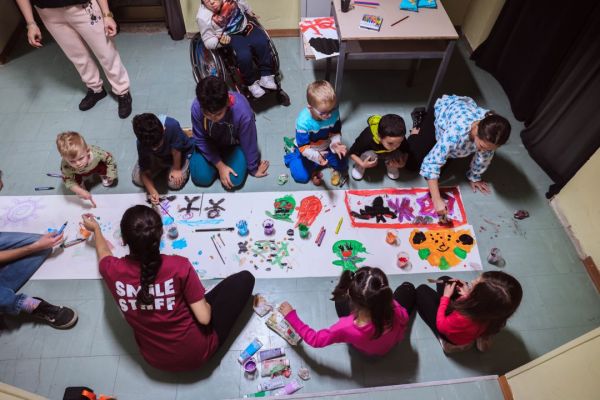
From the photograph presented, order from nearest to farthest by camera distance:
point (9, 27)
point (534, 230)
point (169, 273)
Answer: point (169, 273)
point (534, 230)
point (9, 27)

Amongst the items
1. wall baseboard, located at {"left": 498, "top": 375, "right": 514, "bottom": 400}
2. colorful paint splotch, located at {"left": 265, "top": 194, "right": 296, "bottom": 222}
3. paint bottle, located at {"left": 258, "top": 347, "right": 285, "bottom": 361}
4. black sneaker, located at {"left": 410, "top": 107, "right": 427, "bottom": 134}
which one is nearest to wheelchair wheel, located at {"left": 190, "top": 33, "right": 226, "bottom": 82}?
colorful paint splotch, located at {"left": 265, "top": 194, "right": 296, "bottom": 222}

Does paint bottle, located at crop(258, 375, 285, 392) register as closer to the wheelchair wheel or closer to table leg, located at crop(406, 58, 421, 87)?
the wheelchair wheel

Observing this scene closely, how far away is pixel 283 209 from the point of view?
99.5 inches

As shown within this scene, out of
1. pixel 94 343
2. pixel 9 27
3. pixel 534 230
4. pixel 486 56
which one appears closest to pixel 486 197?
pixel 534 230

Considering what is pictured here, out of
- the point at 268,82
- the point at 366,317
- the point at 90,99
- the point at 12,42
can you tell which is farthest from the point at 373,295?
the point at 12,42

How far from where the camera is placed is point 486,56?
10.8 ft

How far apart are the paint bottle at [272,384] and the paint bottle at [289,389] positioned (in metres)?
0.02

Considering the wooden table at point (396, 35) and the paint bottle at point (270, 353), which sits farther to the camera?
the wooden table at point (396, 35)

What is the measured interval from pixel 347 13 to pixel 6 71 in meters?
2.95

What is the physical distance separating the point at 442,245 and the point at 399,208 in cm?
36

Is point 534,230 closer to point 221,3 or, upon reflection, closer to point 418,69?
point 418,69

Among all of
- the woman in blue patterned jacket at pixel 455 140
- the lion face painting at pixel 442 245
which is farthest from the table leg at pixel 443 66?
the lion face painting at pixel 442 245

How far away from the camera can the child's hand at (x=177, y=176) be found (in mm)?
2596

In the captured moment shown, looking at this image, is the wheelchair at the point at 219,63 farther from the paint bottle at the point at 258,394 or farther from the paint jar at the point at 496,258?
the paint bottle at the point at 258,394
